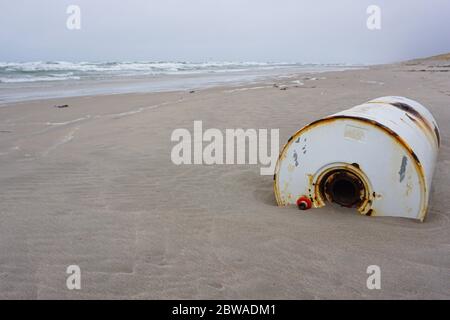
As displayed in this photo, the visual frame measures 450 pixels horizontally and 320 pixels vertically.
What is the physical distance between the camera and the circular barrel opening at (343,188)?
263cm

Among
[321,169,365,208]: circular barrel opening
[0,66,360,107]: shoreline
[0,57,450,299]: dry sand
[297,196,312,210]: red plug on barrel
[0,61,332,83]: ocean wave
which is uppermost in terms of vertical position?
[0,61,332,83]: ocean wave

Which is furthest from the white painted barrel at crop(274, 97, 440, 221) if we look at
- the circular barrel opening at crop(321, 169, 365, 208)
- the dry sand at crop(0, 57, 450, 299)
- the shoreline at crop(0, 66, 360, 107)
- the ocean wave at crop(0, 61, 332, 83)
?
the ocean wave at crop(0, 61, 332, 83)

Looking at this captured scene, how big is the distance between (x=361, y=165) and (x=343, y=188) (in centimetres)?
39

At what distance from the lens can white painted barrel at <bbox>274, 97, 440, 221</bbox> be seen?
8.16 feet

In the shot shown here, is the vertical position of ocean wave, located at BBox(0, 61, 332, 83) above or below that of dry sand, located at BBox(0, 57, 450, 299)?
above

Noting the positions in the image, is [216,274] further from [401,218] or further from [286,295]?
[401,218]

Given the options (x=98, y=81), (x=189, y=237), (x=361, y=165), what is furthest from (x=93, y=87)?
(x=361, y=165)

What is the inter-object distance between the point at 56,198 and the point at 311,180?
2.25 meters

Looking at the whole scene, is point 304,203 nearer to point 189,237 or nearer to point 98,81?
point 189,237

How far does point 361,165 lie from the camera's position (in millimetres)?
2557

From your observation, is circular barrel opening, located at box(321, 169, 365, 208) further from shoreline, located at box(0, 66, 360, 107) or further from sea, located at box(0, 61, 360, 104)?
sea, located at box(0, 61, 360, 104)

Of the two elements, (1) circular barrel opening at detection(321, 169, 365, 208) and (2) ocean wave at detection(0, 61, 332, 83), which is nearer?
(1) circular barrel opening at detection(321, 169, 365, 208)

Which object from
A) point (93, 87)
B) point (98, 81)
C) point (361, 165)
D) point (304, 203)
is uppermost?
point (98, 81)

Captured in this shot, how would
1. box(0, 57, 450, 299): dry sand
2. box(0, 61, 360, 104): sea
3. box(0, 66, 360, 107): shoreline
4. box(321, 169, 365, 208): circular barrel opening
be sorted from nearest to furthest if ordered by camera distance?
box(0, 57, 450, 299): dry sand → box(321, 169, 365, 208): circular barrel opening → box(0, 66, 360, 107): shoreline → box(0, 61, 360, 104): sea
